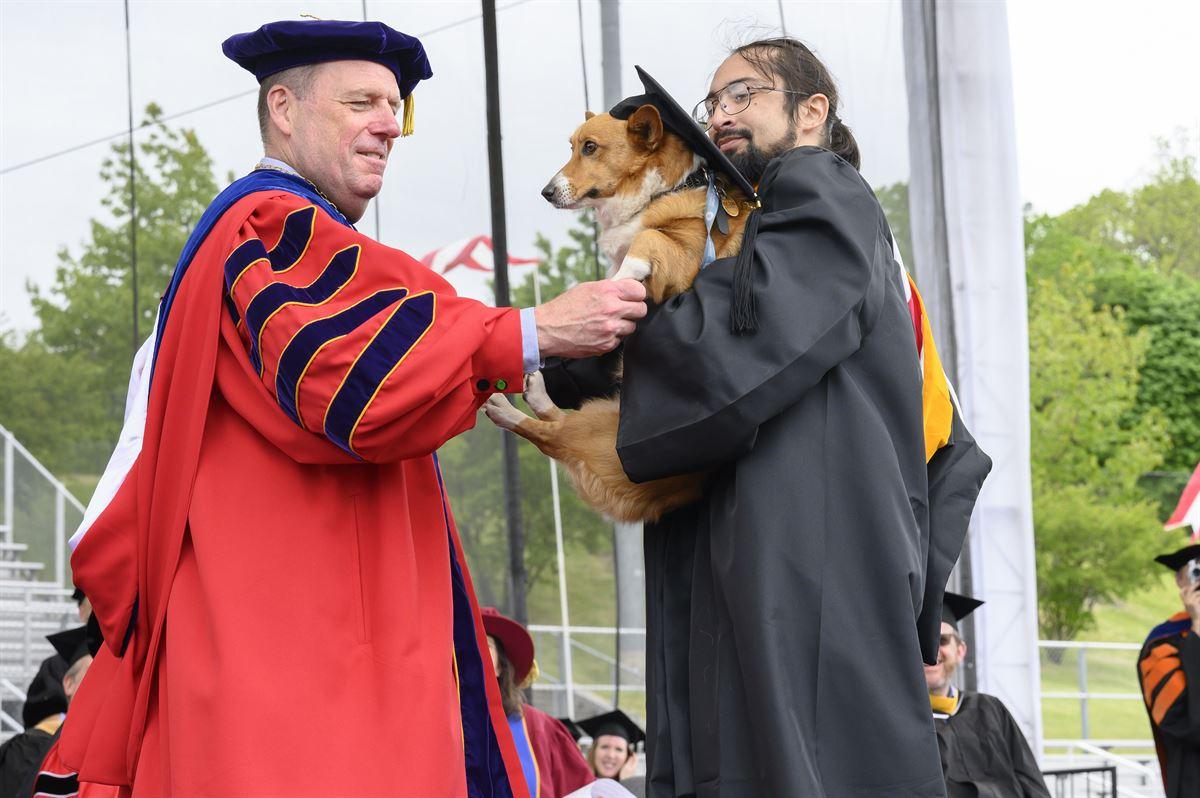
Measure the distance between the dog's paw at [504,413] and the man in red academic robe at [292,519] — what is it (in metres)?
0.44

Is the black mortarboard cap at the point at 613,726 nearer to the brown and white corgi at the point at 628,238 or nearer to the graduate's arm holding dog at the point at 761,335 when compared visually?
the brown and white corgi at the point at 628,238

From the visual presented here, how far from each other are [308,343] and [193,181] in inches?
236

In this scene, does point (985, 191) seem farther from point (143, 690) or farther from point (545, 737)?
point (143, 690)

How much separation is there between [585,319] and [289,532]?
670 millimetres

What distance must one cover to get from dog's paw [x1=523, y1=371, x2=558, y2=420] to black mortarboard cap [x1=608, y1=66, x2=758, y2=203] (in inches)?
27.5

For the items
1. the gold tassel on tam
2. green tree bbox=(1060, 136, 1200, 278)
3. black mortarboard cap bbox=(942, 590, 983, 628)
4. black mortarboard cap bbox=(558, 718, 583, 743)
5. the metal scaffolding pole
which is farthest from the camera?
green tree bbox=(1060, 136, 1200, 278)

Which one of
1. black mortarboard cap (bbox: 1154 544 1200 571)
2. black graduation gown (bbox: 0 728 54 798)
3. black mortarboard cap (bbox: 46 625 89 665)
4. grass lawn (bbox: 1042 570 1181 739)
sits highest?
black mortarboard cap (bbox: 1154 544 1200 571)

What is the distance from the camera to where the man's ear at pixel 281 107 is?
2.75 metres

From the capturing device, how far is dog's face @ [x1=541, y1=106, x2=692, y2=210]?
295 centimetres

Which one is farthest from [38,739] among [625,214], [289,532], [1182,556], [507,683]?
[1182,556]

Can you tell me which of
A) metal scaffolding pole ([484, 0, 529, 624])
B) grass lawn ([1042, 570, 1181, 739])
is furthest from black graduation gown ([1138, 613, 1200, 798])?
grass lawn ([1042, 570, 1181, 739])

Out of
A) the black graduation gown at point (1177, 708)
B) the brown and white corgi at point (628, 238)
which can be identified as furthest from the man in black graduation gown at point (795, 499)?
the black graduation gown at point (1177, 708)

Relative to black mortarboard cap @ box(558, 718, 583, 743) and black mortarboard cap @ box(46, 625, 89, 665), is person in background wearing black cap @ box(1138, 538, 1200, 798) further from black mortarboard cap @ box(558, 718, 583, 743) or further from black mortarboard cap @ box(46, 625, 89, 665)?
black mortarboard cap @ box(46, 625, 89, 665)

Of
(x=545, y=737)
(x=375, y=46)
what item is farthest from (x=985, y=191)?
(x=375, y=46)
